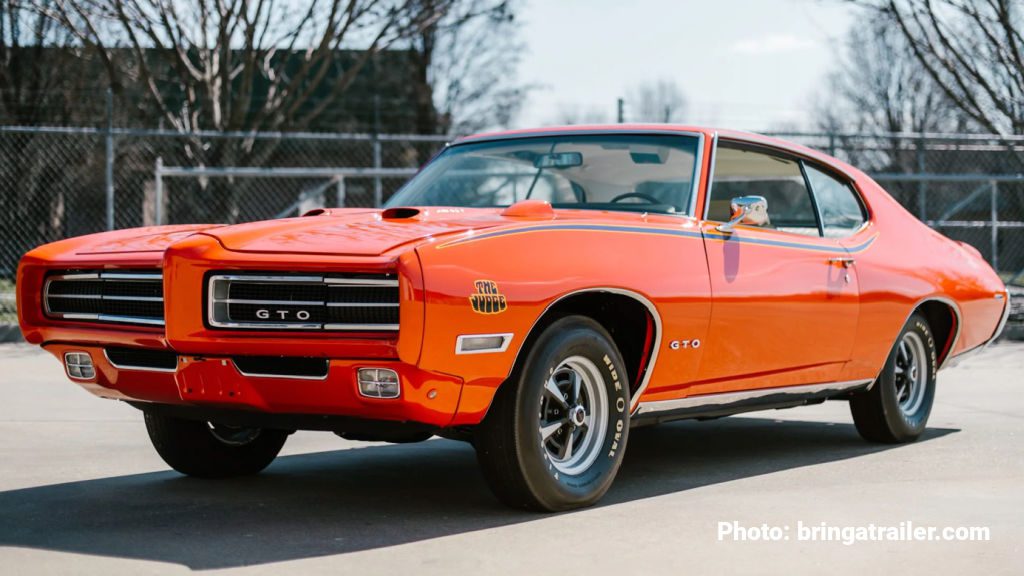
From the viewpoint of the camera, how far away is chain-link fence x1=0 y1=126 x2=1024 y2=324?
1499 centimetres

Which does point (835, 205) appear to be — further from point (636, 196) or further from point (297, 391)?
point (297, 391)

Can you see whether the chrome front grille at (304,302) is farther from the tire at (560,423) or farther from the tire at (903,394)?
the tire at (903,394)

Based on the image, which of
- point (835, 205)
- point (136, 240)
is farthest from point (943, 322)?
point (136, 240)

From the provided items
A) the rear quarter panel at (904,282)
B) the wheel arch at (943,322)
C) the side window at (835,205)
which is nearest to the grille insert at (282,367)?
the rear quarter panel at (904,282)

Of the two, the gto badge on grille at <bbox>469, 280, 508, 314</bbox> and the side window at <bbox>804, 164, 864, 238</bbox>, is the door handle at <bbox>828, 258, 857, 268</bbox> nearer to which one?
the side window at <bbox>804, 164, 864, 238</bbox>

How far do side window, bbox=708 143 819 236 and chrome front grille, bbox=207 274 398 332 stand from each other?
2255 mm

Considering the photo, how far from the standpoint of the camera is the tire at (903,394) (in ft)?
22.4

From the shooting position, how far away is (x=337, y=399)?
441cm

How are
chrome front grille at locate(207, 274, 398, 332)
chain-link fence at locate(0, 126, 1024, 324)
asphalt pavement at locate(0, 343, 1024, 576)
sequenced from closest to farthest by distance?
asphalt pavement at locate(0, 343, 1024, 576), chrome front grille at locate(207, 274, 398, 332), chain-link fence at locate(0, 126, 1024, 324)

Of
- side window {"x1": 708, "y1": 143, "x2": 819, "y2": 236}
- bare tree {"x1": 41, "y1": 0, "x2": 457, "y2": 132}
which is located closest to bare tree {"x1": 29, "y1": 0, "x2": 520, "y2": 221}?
bare tree {"x1": 41, "y1": 0, "x2": 457, "y2": 132}

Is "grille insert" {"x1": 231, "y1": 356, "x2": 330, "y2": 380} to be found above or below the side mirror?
below

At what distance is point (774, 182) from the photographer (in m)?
6.96

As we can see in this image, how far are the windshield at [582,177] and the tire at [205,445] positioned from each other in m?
1.22

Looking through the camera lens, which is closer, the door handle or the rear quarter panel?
the door handle
